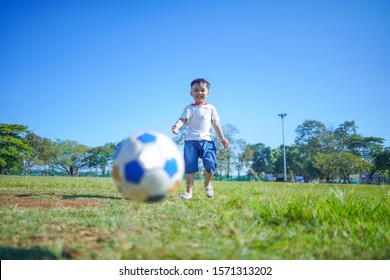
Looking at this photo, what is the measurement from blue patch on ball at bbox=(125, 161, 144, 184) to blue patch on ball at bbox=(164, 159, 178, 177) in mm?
204

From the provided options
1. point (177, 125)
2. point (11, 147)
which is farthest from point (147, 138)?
point (11, 147)

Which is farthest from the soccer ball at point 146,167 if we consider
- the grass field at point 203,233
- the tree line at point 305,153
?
the tree line at point 305,153

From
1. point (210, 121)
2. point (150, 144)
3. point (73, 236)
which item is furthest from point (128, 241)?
point (210, 121)

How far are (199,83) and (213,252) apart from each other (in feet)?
12.1

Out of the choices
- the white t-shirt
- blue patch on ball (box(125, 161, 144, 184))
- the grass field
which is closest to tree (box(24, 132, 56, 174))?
the white t-shirt

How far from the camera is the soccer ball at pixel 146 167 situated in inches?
75.7

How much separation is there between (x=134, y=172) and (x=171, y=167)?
0.29 meters

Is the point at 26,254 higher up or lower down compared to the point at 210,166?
lower down

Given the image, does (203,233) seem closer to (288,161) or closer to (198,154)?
(198,154)

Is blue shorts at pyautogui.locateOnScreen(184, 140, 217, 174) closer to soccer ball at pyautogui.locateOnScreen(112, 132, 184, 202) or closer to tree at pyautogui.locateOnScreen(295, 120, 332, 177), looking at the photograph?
soccer ball at pyautogui.locateOnScreen(112, 132, 184, 202)

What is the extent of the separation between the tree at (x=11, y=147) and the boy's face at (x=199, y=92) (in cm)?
5210

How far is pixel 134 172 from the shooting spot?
192 cm

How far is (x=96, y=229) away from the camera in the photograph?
218 cm

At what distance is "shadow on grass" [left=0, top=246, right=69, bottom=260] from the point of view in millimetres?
1578
